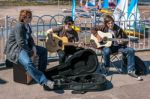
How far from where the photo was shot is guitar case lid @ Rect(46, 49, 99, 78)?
293 inches

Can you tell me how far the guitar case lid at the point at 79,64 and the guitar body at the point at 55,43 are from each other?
42 cm

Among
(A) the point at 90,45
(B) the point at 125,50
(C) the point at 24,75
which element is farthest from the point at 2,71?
(B) the point at 125,50

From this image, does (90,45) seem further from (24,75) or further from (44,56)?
(24,75)

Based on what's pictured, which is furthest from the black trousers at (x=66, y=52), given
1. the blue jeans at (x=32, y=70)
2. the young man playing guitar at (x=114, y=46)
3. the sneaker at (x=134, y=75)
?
the sneaker at (x=134, y=75)

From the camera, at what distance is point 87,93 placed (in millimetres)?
6762

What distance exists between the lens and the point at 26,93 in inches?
266

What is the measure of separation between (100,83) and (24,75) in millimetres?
1402

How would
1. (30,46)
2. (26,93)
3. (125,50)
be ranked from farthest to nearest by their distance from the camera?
(125,50), (30,46), (26,93)

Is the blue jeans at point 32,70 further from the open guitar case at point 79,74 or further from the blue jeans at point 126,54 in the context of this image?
the blue jeans at point 126,54

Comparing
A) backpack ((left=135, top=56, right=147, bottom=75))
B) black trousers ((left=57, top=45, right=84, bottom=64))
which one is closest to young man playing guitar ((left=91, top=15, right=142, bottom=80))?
backpack ((left=135, top=56, right=147, bottom=75))

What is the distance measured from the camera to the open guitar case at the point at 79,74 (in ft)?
22.4

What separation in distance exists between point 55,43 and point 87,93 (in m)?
1.52

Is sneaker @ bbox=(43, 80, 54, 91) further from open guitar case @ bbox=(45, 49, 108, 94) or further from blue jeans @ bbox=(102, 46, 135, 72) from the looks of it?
blue jeans @ bbox=(102, 46, 135, 72)

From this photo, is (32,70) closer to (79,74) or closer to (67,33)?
(79,74)
